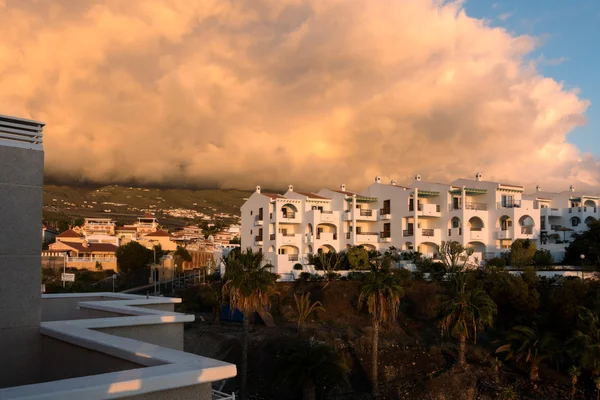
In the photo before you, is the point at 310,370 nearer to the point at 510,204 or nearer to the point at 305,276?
the point at 305,276

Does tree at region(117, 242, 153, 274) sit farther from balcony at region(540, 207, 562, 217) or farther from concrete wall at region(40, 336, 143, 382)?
concrete wall at region(40, 336, 143, 382)

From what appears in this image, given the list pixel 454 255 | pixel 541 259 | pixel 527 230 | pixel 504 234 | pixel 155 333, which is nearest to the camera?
pixel 155 333

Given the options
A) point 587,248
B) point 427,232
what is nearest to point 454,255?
point 427,232

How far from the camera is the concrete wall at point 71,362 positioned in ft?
21.3

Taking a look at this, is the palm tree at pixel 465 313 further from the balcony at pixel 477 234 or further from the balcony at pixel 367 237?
the balcony at pixel 367 237

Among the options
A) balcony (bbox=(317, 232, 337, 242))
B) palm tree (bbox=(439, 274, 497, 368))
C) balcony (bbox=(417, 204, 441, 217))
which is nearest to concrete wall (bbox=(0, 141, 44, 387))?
palm tree (bbox=(439, 274, 497, 368))

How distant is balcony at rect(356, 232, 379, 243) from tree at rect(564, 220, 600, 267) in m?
19.0

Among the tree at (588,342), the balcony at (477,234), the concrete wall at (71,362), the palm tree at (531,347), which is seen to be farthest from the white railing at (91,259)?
the concrete wall at (71,362)

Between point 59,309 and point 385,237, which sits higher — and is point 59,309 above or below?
below

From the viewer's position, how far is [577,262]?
1992 inches

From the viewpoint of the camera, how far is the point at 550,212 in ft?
210

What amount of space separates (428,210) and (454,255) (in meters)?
7.52

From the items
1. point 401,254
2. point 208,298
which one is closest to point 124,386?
point 208,298

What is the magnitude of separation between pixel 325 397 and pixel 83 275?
52508 mm
